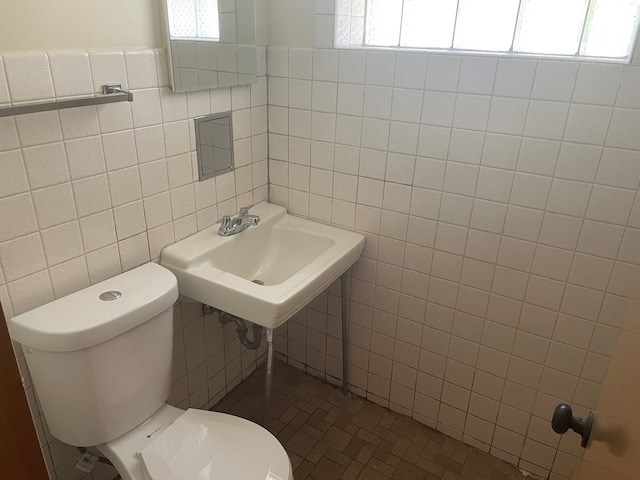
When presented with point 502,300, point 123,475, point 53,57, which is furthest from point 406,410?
point 53,57

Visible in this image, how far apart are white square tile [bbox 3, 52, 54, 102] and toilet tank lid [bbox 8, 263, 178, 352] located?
0.53 meters

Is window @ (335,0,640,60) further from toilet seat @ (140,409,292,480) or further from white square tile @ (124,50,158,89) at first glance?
toilet seat @ (140,409,292,480)

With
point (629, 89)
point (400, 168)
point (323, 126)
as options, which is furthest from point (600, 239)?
point (323, 126)

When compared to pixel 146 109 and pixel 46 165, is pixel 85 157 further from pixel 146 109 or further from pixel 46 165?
pixel 146 109

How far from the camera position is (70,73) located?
1.24 m

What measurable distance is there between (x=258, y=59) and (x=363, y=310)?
109 centimetres

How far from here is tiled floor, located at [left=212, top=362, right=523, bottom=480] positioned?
1.85m

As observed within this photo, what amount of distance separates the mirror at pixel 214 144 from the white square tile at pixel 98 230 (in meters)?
0.38

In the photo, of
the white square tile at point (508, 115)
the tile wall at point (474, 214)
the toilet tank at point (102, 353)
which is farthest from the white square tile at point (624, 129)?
the toilet tank at point (102, 353)

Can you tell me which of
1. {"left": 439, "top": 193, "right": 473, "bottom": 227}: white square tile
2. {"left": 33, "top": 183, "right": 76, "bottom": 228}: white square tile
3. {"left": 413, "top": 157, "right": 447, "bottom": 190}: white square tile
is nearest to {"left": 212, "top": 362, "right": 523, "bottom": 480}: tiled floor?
{"left": 439, "top": 193, "right": 473, "bottom": 227}: white square tile

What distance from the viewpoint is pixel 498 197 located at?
1.58m

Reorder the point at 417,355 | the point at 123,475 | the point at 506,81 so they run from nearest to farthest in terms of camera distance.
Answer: the point at 123,475
the point at 506,81
the point at 417,355

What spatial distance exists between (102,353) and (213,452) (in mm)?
410

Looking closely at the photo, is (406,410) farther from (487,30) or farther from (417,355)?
(487,30)
